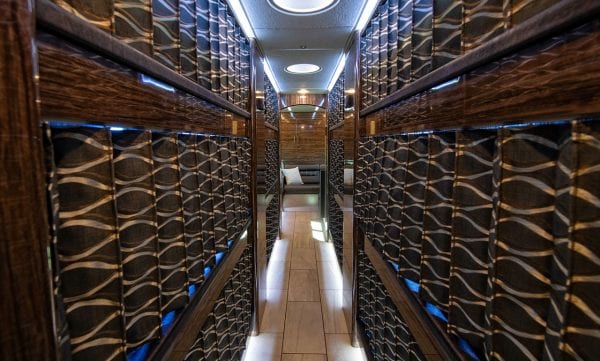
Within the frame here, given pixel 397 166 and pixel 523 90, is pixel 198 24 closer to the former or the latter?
pixel 397 166

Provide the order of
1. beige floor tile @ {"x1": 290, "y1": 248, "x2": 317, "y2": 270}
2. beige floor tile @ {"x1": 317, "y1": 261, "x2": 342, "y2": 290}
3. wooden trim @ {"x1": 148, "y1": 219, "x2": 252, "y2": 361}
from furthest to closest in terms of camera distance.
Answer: beige floor tile @ {"x1": 290, "y1": 248, "x2": 317, "y2": 270}, beige floor tile @ {"x1": 317, "y1": 261, "x2": 342, "y2": 290}, wooden trim @ {"x1": 148, "y1": 219, "x2": 252, "y2": 361}

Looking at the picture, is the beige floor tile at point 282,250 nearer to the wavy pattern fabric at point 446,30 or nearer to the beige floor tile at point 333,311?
the beige floor tile at point 333,311

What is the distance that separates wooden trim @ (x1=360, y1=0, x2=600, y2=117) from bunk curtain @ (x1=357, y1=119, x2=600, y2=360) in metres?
0.15

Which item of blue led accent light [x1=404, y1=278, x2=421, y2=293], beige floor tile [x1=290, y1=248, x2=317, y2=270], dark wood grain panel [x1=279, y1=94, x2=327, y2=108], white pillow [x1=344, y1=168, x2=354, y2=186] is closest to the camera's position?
blue led accent light [x1=404, y1=278, x2=421, y2=293]

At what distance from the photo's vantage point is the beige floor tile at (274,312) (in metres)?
2.56

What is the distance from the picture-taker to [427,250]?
98 centimetres

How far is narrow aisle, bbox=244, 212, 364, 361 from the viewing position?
88.7 inches

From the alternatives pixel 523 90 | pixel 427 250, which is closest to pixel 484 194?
pixel 523 90

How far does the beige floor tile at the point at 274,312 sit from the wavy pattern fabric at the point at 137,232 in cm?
196

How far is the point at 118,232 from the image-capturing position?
2.08 feet

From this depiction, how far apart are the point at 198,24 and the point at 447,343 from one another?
4.59 feet

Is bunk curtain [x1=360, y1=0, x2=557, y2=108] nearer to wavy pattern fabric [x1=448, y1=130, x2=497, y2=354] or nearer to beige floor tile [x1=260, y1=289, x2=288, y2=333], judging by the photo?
wavy pattern fabric [x1=448, y1=130, x2=497, y2=354]

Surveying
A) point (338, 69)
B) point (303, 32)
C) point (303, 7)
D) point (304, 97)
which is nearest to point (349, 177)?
point (303, 32)

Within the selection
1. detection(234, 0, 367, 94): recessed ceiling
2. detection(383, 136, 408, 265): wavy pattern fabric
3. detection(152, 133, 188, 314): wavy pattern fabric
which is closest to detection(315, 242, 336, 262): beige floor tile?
detection(234, 0, 367, 94): recessed ceiling
